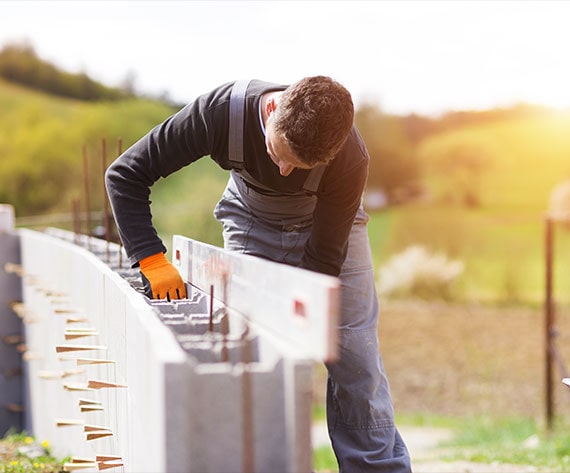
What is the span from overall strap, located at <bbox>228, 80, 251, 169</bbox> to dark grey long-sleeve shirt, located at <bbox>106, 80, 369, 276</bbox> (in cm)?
2

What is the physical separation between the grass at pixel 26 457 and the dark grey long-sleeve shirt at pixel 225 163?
2321 millimetres

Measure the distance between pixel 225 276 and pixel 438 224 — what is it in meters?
18.1

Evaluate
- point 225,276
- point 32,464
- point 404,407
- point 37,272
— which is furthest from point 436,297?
point 225,276

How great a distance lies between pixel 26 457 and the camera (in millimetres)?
5863

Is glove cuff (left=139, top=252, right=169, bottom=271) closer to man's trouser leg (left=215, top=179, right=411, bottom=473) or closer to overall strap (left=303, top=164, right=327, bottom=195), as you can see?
man's trouser leg (left=215, top=179, right=411, bottom=473)

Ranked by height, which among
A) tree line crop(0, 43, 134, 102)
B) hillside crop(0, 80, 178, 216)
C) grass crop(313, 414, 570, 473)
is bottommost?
grass crop(313, 414, 570, 473)

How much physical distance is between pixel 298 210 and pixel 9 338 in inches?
259

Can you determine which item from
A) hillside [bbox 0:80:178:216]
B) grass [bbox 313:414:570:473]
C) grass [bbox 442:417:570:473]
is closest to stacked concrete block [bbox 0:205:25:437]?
grass [bbox 313:414:570:473]

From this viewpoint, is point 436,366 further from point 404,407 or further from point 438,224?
point 438,224

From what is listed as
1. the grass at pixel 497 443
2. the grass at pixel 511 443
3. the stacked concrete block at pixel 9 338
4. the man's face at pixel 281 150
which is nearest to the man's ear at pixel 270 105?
the man's face at pixel 281 150

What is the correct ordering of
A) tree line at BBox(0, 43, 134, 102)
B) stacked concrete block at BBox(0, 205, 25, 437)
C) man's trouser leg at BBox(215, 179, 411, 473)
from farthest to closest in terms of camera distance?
tree line at BBox(0, 43, 134, 102) < stacked concrete block at BBox(0, 205, 25, 437) < man's trouser leg at BBox(215, 179, 411, 473)

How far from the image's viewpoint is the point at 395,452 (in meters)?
3.54

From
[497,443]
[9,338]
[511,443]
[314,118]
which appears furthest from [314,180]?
[9,338]

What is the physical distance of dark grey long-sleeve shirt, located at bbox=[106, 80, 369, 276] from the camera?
10.4 feet
